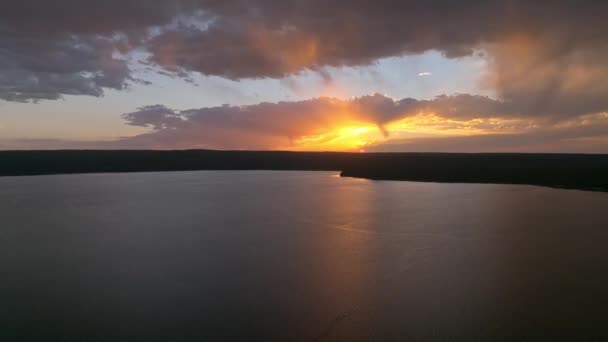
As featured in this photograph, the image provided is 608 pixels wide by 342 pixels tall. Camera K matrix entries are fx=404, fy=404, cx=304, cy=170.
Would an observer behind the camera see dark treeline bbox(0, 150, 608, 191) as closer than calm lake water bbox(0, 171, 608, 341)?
No

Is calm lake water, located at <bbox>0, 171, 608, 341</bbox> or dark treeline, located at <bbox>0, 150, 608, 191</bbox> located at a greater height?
dark treeline, located at <bbox>0, 150, 608, 191</bbox>

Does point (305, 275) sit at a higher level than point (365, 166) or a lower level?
lower

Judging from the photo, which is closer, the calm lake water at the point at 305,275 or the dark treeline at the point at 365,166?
the calm lake water at the point at 305,275

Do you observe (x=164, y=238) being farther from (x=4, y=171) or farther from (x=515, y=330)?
(x=4, y=171)

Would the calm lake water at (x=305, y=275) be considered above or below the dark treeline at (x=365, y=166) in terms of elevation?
below

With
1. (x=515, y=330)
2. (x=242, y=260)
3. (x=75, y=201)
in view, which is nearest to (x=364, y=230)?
(x=242, y=260)
